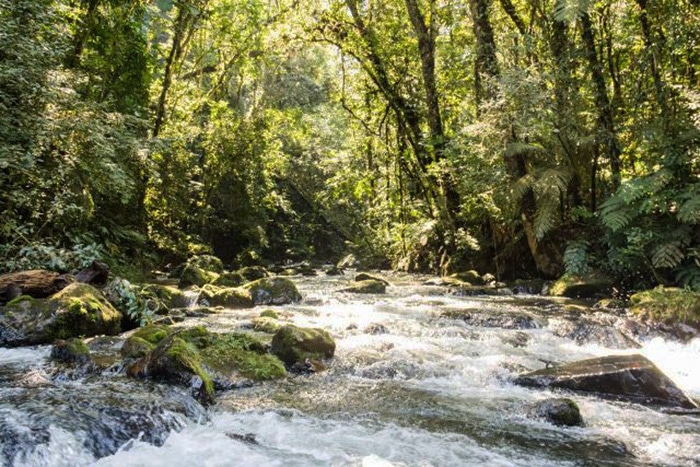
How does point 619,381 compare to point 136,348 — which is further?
point 136,348

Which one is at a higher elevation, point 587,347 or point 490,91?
point 490,91

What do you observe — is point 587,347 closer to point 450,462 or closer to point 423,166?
point 450,462

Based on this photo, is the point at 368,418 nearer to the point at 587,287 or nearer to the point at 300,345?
the point at 300,345

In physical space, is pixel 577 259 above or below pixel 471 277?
above

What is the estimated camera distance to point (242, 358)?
6094 millimetres

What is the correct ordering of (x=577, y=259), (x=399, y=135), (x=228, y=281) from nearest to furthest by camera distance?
(x=577, y=259), (x=228, y=281), (x=399, y=135)

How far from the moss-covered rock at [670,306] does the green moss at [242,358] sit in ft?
18.2

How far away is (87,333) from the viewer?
6.96 m

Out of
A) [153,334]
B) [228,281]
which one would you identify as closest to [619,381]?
[153,334]

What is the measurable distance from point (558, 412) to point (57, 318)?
229 inches

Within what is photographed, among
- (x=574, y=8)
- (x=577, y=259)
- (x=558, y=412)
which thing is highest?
(x=574, y=8)

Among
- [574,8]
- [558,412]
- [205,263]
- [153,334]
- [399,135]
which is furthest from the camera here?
[399,135]

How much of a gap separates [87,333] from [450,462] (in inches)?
202

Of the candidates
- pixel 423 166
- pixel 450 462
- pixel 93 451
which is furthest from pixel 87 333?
pixel 423 166
